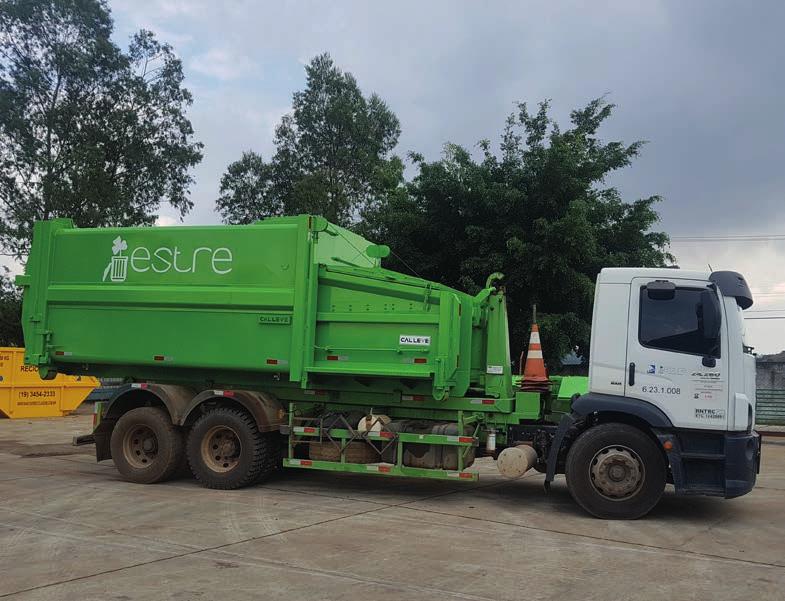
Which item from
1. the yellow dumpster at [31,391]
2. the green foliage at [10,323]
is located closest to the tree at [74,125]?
the green foliage at [10,323]

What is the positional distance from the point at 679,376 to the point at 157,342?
6.25m

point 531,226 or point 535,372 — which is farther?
point 531,226

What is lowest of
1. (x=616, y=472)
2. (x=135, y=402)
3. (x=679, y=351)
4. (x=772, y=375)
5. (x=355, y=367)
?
(x=616, y=472)

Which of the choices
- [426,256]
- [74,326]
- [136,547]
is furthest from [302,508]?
[426,256]

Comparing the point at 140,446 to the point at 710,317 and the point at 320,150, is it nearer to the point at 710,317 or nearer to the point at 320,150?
the point at 710,317

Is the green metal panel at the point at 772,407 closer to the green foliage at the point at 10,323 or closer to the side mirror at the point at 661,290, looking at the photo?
the side mirror at the point at 661,290

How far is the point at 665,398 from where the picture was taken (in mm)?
7355

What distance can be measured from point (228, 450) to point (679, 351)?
18.1 feet

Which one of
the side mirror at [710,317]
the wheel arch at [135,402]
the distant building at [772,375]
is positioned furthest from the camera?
the distant building at [772,375]

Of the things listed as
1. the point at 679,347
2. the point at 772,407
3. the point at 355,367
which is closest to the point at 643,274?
the point at 679,347

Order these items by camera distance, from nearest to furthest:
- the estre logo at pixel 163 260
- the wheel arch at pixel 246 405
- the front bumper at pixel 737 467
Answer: the front bumper at pixel 737 467, the wheel arch at pixel 246 405, the estre logo at pixel 163 260

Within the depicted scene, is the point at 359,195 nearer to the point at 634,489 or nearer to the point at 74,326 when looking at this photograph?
the point at 74,326

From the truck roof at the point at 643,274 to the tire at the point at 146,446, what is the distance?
571 cm

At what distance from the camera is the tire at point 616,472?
7.30 m
